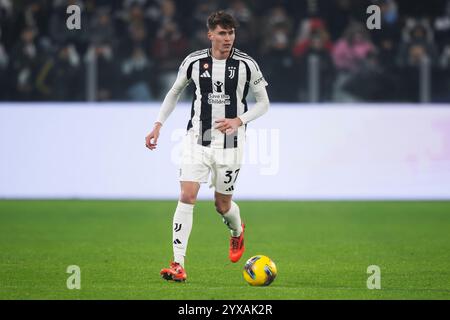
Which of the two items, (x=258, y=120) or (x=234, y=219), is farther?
(x=258, y=120)

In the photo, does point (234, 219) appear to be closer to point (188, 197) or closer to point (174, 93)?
point (188, 197)

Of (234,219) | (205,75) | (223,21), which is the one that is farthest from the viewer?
(234,219)

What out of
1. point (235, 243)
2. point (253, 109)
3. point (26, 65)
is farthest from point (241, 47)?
point (253, 109)

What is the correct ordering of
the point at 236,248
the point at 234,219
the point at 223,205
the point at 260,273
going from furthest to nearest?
the point at 236,248 → the point at 234,219 → the point at 223,205 → the point at 260,273

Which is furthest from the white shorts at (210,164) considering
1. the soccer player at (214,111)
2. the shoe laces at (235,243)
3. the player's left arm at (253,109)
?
the shoe laces at (235,243)

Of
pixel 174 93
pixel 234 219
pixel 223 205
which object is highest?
pixel 174 93

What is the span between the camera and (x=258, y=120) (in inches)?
664

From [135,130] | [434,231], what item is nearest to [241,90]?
[434,231]

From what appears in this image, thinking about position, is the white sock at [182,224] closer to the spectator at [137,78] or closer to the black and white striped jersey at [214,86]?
the black and white striped jersey at [214,86]

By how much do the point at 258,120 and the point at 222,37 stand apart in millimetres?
7718

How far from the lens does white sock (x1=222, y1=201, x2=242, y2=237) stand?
9.85m

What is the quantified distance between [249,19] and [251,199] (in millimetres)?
3254

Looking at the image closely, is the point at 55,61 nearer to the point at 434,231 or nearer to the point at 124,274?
the point at 434,231

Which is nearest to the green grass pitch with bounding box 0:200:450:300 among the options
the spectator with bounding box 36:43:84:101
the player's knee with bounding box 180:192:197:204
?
the player's knee with bounding box 180:192:197:204
